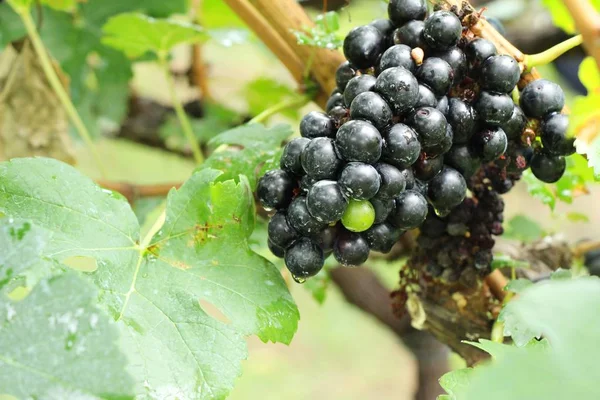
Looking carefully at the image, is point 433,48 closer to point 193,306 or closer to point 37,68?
point 193,306

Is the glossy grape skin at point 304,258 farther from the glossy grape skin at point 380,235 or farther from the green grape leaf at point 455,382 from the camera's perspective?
the green grape leaf at point 455,382

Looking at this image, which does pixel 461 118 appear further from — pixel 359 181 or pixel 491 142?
pixel 359 181

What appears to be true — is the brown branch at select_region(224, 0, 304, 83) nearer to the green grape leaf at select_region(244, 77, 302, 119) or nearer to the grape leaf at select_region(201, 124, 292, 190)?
the grape leaf at select_region(201, 124, 292, 190)

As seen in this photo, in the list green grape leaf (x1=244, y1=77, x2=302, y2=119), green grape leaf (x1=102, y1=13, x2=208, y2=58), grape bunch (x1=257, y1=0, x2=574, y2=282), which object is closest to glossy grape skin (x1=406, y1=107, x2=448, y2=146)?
grape bunch (x1=257, y1=0, x2=574, y2=282)

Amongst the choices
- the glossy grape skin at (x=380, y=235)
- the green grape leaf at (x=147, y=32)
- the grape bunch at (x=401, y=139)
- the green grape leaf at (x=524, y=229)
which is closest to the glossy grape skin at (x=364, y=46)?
the grape bunch at (x=401, y=139)

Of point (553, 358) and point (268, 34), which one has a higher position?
point (553, 358)

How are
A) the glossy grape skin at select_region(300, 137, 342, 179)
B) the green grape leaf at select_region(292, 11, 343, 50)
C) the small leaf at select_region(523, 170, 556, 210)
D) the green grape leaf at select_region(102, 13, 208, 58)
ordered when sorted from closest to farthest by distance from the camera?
the glossy grape skin at select_region(300, 137, 342, 179) < the green grape leaf at select_region(292, 11, 343, 50) < the small leaf at select_region(523, 170, 556, 210) < the green grape leaf at select_region(102, 13, 208, 58)

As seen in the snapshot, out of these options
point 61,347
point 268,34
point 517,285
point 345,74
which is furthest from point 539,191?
point 61,347
